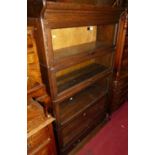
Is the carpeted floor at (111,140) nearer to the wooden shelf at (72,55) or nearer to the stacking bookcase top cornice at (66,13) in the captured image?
the wooden shelf at (72,55)

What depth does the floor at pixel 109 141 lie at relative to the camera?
1811mm

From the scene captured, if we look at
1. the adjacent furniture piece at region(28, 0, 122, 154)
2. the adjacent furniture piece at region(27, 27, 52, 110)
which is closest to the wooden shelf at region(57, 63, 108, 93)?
the adjacent furniture piece at region(28, 0, 122, 154)

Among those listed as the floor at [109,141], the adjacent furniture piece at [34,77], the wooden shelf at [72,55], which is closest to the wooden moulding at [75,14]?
the adjacent furniture piece at [34,77]

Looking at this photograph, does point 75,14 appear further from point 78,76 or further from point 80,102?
point 80,102

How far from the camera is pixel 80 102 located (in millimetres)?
1859

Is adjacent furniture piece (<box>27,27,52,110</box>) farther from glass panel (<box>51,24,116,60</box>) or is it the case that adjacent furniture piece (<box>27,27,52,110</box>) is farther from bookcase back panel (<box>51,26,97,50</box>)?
bookcase back panel (<box>51,26,97,50</box>)

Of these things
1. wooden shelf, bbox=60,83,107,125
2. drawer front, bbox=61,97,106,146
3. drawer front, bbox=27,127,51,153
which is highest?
wooden shelf, bbox=60,83,107,125

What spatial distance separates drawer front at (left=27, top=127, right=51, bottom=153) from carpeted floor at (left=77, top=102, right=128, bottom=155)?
0.74m

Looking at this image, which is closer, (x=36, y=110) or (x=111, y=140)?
(x=36, y=110)

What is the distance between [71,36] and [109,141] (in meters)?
1.50

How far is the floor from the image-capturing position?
181 cm

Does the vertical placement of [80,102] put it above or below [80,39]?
below

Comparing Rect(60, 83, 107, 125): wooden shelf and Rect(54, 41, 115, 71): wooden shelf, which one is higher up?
Rect(54, 41, 115, 71): wooden shelf

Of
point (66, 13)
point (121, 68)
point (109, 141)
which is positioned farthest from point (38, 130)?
point (121, 68)
